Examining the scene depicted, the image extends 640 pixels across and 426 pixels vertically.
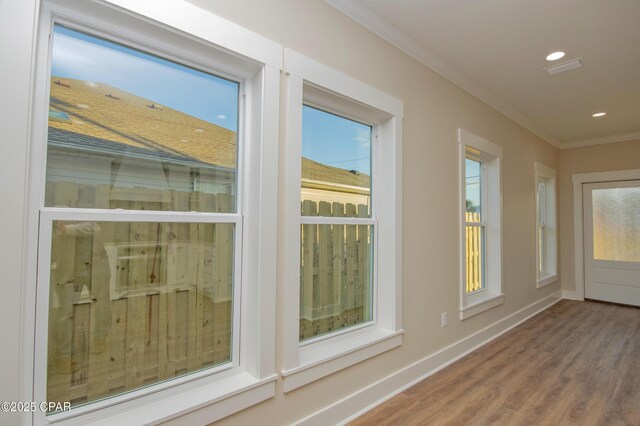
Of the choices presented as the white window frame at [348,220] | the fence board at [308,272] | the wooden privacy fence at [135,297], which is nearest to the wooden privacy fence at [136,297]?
the wooden privacy fence at [135,297]

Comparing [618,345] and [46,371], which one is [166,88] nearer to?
[46,371]

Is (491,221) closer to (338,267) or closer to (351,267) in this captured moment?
(351,267)

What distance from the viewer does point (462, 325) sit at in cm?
315

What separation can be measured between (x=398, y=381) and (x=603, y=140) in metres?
5.47

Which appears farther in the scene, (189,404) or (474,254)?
(474,254)

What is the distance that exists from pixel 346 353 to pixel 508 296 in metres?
2.83

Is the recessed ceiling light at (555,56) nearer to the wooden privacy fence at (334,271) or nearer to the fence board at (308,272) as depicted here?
the wooden privacy fence at (334,271)

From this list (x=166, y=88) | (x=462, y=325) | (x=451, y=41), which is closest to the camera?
(x=166, y=88)

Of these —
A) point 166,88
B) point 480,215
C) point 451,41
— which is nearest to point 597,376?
point 480,215

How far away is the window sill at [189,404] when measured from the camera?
4.35 feet

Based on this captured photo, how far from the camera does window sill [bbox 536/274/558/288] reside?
4.83 meters

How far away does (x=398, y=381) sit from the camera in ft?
7.97

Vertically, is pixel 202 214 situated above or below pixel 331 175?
below

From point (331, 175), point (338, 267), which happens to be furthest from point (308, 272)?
point (331, 175)
